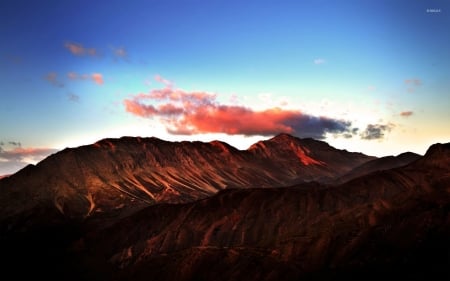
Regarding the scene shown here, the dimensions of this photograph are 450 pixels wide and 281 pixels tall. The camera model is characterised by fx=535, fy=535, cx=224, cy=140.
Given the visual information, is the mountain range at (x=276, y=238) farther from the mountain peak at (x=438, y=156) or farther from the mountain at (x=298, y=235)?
the mountain peak at (x=438, y=156)

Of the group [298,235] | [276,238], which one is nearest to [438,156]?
[298,235]

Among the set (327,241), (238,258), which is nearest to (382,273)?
(327,241)

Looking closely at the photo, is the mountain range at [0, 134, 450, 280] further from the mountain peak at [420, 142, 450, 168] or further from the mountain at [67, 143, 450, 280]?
the mountain peak at [420, 142, 450, 168]

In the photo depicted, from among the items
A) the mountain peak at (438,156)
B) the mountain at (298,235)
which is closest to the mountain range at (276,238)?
the mountain at (298,235)

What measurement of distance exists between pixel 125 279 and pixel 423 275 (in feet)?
231

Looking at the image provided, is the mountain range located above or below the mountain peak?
below

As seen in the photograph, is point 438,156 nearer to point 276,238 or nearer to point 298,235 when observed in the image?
point 298,235

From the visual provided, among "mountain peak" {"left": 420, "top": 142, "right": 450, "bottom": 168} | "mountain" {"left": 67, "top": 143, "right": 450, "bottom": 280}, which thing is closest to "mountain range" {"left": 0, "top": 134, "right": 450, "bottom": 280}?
"mountain" {"left": 67, "top": 143, "right": 450, "bottom": 280}

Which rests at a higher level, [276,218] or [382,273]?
[276,218]

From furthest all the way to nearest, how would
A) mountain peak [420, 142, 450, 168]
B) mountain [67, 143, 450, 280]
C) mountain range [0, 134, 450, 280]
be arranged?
mountain peak [420, 142, 450, 168], mountain range [0, 134, 450, 280], mountain [67, 143, 450, 280]

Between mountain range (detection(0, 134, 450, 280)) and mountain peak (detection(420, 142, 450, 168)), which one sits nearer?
mountain range (detection(0, 134, 450, 280))

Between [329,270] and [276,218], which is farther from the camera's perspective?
[276,218]

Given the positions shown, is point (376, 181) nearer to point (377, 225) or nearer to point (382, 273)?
point (377, 225)

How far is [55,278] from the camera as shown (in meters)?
146
